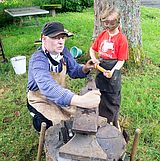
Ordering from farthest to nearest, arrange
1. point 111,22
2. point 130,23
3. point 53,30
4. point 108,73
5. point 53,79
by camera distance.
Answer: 1. point 130,23
2. point 111,22
3. point 108,73
4. point 53,79
5. point 53,30

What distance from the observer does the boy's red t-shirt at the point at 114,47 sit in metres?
2.78

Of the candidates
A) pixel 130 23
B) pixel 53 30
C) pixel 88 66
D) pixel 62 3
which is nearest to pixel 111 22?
pixel 88 66

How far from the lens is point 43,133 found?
2176 millimetres

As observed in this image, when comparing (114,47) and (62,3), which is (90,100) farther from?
(62,3)

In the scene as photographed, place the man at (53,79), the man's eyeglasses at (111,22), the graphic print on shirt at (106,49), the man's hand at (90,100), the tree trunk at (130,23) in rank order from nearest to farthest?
the man's hand at (90,100) → the man at (53,79) → the man's eyeglasses at (111,22) → the graphic print on shirt at (106,49) → the tree trunk at (130,23)

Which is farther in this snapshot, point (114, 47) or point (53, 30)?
point (114, 47)

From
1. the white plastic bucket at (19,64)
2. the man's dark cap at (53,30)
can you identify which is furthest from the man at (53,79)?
the white plastic bucket at (19,64)

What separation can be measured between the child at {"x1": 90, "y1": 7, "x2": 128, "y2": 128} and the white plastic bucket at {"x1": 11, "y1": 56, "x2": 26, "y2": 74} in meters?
1.89

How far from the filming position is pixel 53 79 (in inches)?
94.0

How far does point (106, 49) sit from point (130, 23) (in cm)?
169

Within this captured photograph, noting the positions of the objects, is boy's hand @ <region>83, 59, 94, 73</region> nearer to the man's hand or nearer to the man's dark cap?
the man's dark cap

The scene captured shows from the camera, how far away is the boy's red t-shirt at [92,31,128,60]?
278 cm

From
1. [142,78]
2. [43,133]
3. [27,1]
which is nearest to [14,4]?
[27,1]

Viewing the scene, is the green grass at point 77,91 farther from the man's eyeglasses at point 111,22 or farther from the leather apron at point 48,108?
the man's eyeglasses at point 111,22
